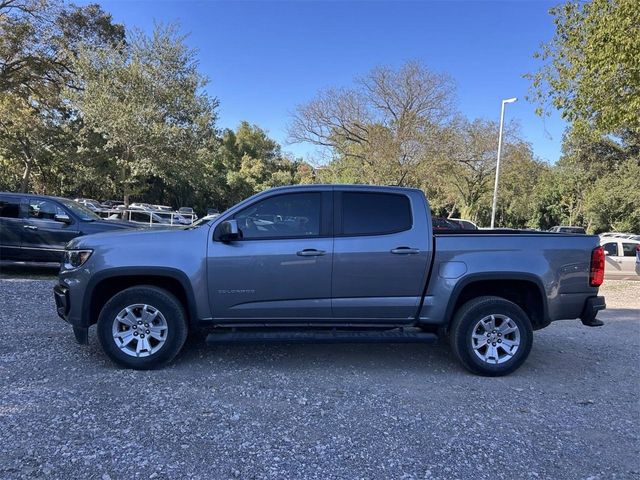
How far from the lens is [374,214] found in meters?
4.73

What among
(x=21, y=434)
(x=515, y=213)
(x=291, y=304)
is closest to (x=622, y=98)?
(x=291, y=304)

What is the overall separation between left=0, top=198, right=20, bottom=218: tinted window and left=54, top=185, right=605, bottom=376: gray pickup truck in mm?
5650

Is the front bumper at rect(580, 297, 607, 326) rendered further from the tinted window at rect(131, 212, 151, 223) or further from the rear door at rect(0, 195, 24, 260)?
the tinted window at rect(131, 212, 151, 223)

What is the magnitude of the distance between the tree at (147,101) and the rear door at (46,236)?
7881 millimetres

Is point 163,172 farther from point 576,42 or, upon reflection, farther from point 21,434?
point 21,434

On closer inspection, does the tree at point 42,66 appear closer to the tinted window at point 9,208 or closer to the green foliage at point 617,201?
the tinted window at point 9,208

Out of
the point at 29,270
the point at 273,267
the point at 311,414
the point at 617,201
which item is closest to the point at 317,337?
the point at 273,267

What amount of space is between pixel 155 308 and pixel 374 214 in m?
2.31

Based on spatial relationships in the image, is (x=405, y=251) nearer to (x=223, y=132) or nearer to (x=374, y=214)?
(x=374, y=214)

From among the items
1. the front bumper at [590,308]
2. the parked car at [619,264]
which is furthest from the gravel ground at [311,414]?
the parked car at [619,264]

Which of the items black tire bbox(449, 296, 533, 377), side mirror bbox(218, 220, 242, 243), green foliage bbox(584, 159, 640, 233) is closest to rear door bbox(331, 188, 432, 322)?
black tire bbox(449, 296, 533, 377)

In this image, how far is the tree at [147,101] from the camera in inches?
645

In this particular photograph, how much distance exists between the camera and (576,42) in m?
10.5

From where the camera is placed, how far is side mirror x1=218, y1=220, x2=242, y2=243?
4.38 meters
